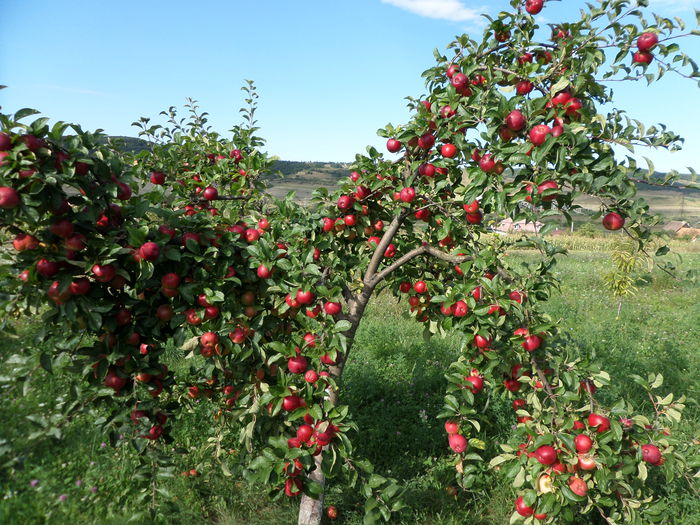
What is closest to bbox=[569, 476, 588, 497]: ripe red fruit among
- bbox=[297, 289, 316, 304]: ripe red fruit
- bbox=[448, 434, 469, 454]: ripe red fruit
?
bbox=[448, 434, 469, 454]: ripe red fruit

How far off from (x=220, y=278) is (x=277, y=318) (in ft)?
1.29

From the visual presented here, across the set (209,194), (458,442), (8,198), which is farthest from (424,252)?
(8,198)

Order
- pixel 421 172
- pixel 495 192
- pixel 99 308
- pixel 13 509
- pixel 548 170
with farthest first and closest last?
pixel 13 509 → pixel 421 172 → pixel 495 192 → pixel 548 170 → pixel 99 308

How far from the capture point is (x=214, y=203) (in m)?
2.80

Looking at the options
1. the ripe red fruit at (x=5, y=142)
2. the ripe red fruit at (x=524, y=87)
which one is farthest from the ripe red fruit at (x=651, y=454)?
the ripe red fruit at (x=5, y=142)

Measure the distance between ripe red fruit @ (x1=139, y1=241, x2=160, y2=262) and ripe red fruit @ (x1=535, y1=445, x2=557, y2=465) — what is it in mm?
1673

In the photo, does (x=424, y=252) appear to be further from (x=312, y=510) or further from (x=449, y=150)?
(x=312, y=510)

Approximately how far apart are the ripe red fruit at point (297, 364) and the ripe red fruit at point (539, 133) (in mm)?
1255

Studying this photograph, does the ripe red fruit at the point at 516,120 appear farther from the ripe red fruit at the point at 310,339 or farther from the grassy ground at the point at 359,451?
the grassy ground at the point at 359,451

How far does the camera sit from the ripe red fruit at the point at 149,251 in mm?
1557

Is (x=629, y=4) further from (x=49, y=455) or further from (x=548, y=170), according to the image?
(x=49, y=455)

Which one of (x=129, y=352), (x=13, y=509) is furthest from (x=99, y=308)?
(x=13, y=509)

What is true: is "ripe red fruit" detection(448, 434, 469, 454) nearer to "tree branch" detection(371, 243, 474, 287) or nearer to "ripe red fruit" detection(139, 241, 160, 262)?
"tree branch" detection(371, 243, 474, 287)

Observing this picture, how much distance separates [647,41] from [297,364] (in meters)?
1.89
